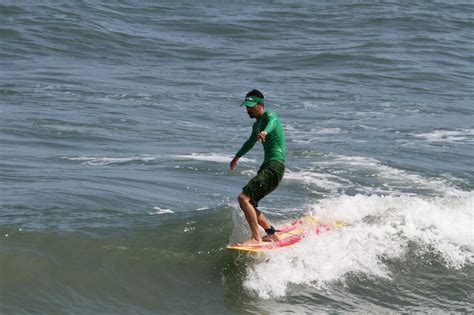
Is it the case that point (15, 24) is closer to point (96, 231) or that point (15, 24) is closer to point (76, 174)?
point (76, 174)

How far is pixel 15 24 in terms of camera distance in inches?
1401

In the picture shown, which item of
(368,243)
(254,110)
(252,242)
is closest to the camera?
(254,110)

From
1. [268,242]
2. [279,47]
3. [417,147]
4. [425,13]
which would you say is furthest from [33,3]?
[268,242]

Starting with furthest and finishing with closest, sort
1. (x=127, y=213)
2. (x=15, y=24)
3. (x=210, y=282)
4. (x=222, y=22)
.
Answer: (x=222, y=22), (x=15, y=24), (x=127, y=213), (x=210, y=282)

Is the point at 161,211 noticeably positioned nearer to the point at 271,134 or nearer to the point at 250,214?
the point at 250,214

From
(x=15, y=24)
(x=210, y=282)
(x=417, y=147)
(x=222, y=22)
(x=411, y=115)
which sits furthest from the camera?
(x=222, y=22)

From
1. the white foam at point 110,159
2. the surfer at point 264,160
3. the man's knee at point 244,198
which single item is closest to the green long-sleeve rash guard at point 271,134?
the surfer at point 264,160

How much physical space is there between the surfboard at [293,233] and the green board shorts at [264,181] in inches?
19.5

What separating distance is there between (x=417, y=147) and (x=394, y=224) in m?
8.15

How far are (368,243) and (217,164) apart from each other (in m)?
6.17

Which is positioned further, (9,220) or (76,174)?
(76,174)

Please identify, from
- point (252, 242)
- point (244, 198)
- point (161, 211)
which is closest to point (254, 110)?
point (244, 198)

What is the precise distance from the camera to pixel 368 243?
1123 centimetres

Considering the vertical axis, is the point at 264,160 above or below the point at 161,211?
above
